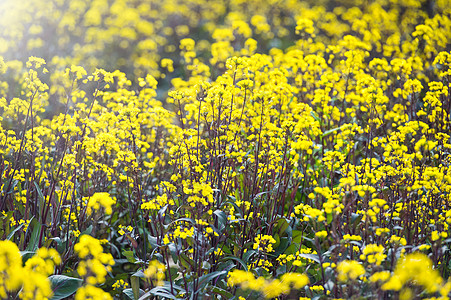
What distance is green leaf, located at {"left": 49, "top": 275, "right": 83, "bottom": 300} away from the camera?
3461 millimetres

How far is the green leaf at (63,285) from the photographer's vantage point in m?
3.46

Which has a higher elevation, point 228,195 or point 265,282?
point 228,195

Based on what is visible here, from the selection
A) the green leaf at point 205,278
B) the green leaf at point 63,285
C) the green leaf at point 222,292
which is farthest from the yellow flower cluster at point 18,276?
the green leaf at point 222,292

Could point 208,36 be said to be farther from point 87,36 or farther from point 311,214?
point 311,214

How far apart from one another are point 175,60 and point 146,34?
1194mm

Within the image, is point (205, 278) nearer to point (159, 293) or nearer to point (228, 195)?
point (159, 293)

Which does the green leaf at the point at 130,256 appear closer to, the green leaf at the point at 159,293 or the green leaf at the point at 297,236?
the green leaf at the point at 159,293

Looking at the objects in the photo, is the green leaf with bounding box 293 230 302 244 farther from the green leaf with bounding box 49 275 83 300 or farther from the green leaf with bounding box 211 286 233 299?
the green leaf with bounding box 49 275 83 300

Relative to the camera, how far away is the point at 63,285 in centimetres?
355

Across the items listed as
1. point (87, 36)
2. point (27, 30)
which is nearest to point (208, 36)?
point (87, 36)

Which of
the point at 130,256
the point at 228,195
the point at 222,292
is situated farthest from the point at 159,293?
the point at 228,195

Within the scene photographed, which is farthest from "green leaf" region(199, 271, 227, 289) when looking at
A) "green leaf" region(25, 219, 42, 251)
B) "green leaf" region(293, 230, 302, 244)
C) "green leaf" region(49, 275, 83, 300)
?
"green leaf" region(25, 219, 42, 251)

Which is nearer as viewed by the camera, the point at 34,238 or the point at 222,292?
the point at 222,292

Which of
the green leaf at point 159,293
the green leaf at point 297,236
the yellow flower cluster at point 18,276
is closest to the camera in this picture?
the yellow flower cluster at point 18,276
